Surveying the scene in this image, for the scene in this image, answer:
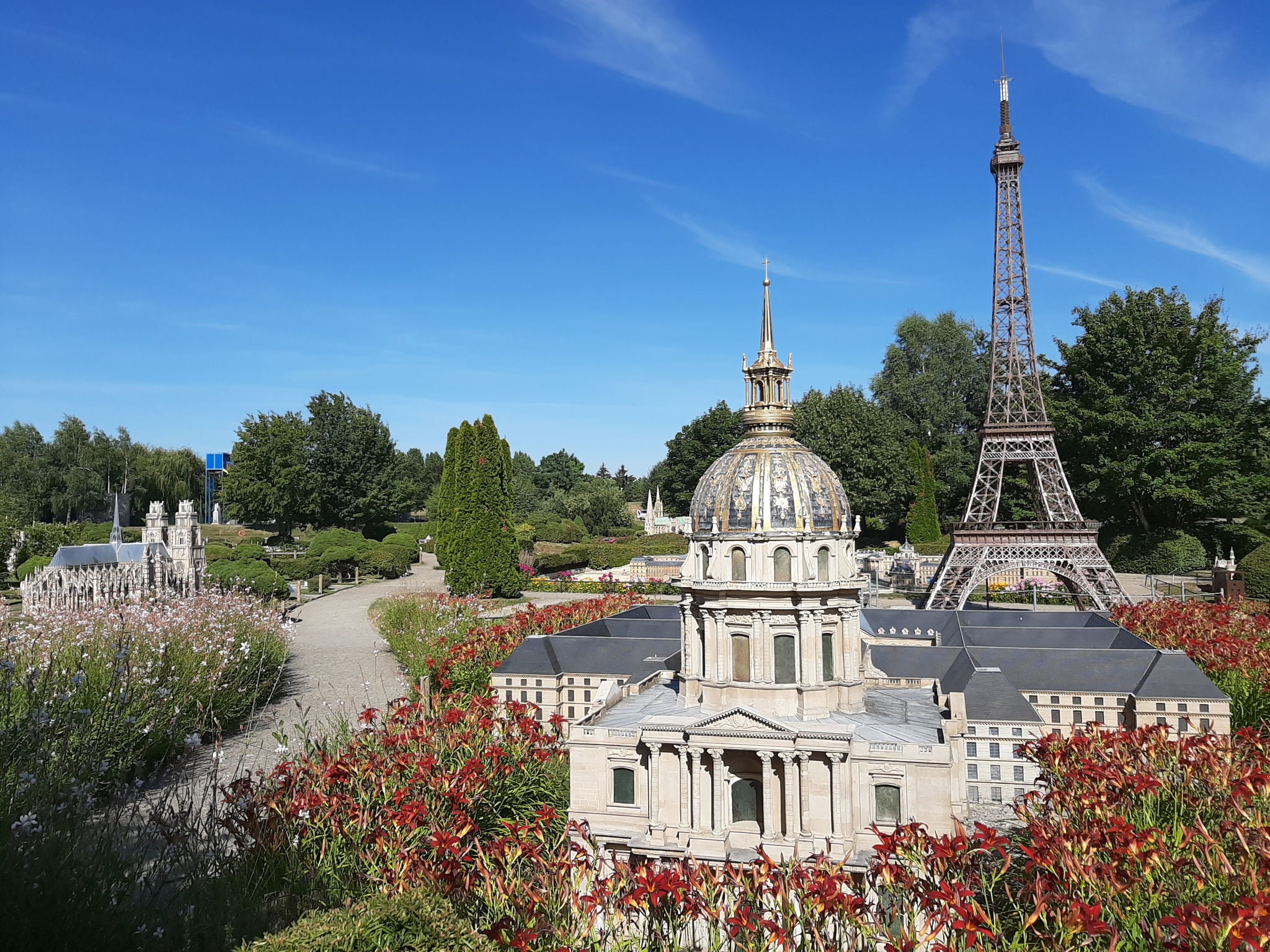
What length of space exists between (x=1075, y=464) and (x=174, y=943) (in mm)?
71629

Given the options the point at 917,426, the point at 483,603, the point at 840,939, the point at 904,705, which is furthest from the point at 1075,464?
the point at 840,939

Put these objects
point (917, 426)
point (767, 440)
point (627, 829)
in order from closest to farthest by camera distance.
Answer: point (627, 829) < point (767, 440) < point (917, 426)

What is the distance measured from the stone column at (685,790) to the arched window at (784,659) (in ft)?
10.4

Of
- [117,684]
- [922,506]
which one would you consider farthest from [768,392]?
[922,506]

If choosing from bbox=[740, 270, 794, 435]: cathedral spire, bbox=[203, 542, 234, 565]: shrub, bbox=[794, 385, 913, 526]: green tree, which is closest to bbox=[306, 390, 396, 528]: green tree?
bbox=[203, 542, 234, 565]: shrub

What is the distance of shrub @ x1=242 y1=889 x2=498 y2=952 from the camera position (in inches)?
398

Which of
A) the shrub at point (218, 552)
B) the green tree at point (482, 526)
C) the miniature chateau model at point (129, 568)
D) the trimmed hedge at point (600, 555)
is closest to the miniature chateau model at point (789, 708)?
the miniature chateau model at point (129, 568)

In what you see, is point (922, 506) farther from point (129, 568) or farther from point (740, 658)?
point (129, 568)

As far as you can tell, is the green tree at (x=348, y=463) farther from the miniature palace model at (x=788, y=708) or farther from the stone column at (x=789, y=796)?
the stone column at (x=789, y=796)

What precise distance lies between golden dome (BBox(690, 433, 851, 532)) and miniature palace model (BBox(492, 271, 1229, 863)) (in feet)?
0.15

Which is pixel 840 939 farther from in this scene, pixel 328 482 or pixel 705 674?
pixel 328 482

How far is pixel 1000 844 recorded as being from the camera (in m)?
12.6

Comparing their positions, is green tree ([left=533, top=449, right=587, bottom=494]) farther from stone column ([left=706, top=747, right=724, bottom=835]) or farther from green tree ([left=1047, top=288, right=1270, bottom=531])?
stone column ([left=706, top=747, right=724, bottom=835])

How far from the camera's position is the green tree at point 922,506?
79.1 meters
